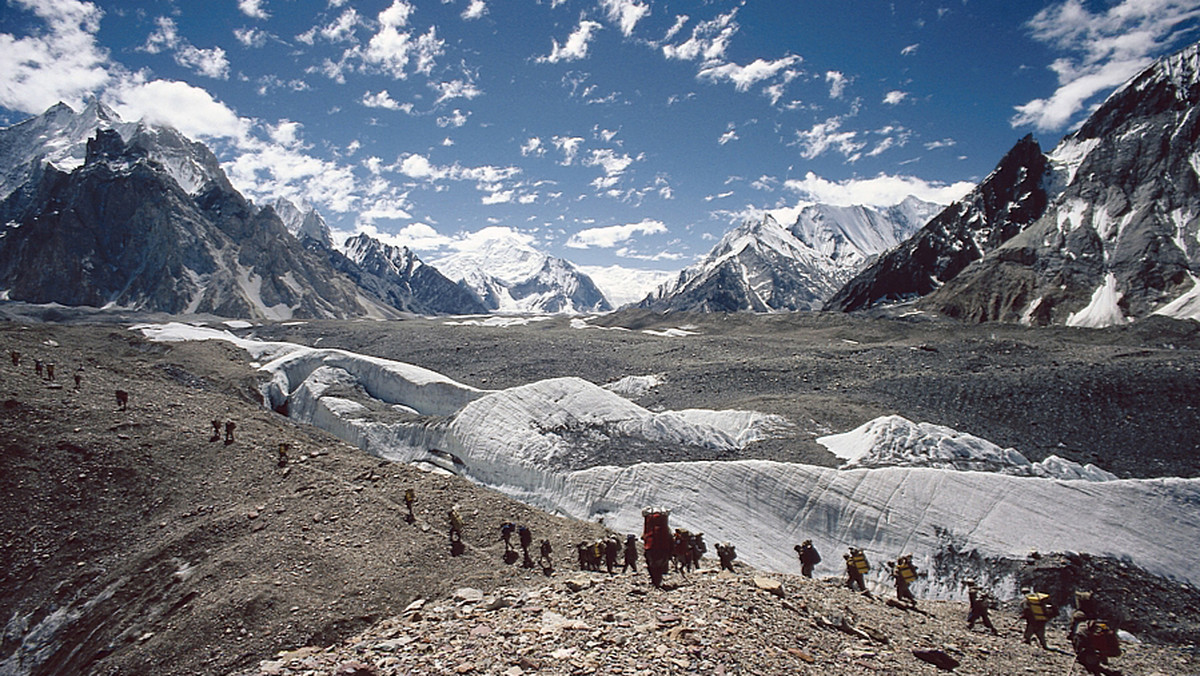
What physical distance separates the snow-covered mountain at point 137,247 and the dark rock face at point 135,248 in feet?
0.91

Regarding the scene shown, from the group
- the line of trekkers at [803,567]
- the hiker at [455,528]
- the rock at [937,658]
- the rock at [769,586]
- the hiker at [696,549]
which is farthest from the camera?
the hiker at [455,528]

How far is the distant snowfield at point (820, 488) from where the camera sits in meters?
14.4

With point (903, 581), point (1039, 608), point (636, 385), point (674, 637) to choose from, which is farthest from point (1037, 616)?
point (636, 385)

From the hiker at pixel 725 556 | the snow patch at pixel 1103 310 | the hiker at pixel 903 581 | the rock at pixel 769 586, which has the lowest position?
the hiker at pixel 903 581

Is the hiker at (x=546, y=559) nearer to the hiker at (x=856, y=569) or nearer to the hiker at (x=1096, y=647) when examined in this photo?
the hiker at (x=856, y=569)

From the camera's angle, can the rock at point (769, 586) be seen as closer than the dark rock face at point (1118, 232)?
Yes

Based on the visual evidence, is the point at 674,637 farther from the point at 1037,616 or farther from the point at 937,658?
the point at 1037,616

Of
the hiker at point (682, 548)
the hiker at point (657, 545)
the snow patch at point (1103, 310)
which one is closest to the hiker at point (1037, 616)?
the hiker at point (682, 548)

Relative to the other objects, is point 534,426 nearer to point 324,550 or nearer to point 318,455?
point 318,455

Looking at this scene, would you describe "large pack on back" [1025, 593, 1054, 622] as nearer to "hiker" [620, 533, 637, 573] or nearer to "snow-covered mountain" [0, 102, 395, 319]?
"hiker" [620, 533, 637, 573]

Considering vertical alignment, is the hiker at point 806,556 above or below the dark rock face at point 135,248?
below

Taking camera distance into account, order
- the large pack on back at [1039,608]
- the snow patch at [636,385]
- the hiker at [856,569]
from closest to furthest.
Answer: the large pack on back at [1039,608]
the hiker at [856,569]
the snow patch at [636,385]

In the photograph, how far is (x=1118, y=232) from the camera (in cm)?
8925

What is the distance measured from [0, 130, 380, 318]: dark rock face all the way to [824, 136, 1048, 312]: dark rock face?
161 metres
